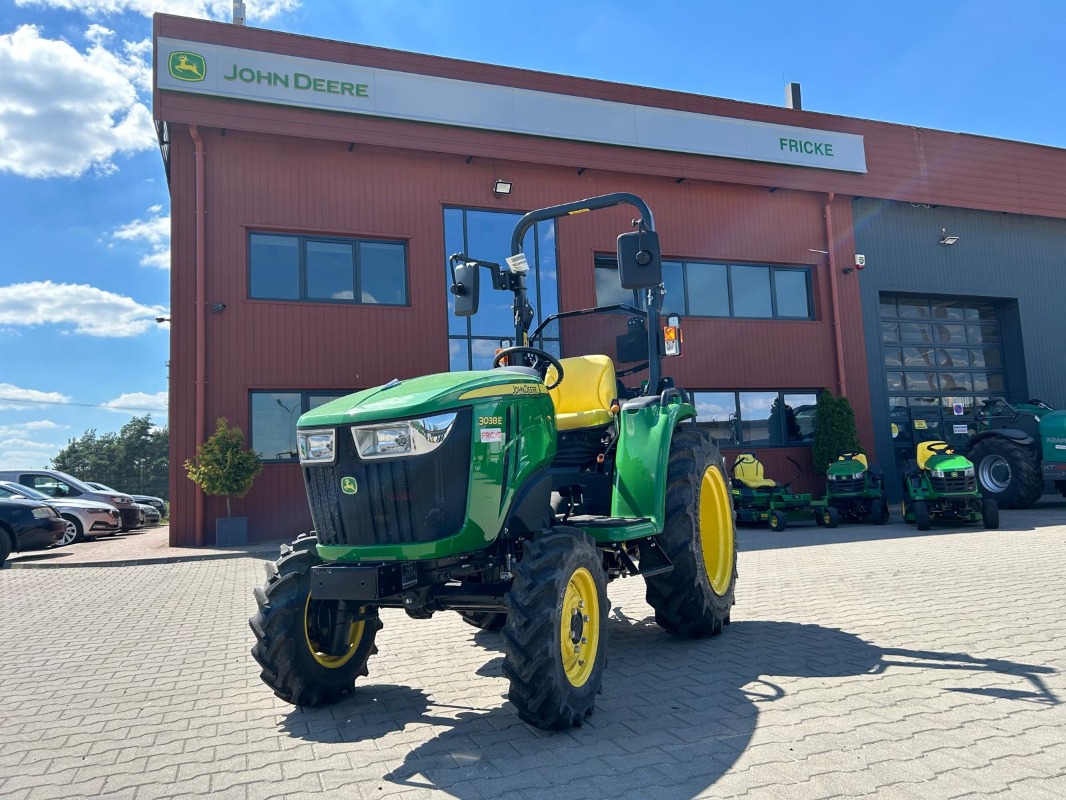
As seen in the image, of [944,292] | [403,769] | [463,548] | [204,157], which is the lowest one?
[403,769]

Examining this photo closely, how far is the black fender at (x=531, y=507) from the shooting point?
3822mm

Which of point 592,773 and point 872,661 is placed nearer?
point 592,773

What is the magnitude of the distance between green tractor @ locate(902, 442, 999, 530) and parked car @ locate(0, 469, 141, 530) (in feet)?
49.7

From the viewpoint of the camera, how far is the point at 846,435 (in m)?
16.2

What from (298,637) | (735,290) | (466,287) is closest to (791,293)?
(735,290)

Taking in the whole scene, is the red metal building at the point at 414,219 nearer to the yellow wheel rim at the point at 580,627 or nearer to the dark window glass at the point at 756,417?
the dark window glass at the point at 756,417

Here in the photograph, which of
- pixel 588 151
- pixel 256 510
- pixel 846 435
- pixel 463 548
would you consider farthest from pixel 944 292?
pixel 463 548

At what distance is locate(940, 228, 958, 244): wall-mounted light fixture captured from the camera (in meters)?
18.5

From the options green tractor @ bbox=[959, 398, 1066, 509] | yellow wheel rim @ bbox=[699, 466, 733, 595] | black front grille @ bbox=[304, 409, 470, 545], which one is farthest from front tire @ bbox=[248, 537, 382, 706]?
green tractor @ bbox=[959, 398, 1066, 509]

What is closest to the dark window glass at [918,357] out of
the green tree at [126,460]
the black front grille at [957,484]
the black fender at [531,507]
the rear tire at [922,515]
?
the black front grille at [957,484]

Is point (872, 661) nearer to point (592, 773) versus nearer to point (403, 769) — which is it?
point (592, 773)

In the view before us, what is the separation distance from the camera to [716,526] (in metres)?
5.75

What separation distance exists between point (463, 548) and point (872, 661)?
8.28 feet

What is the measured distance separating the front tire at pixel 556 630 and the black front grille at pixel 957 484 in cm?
960
